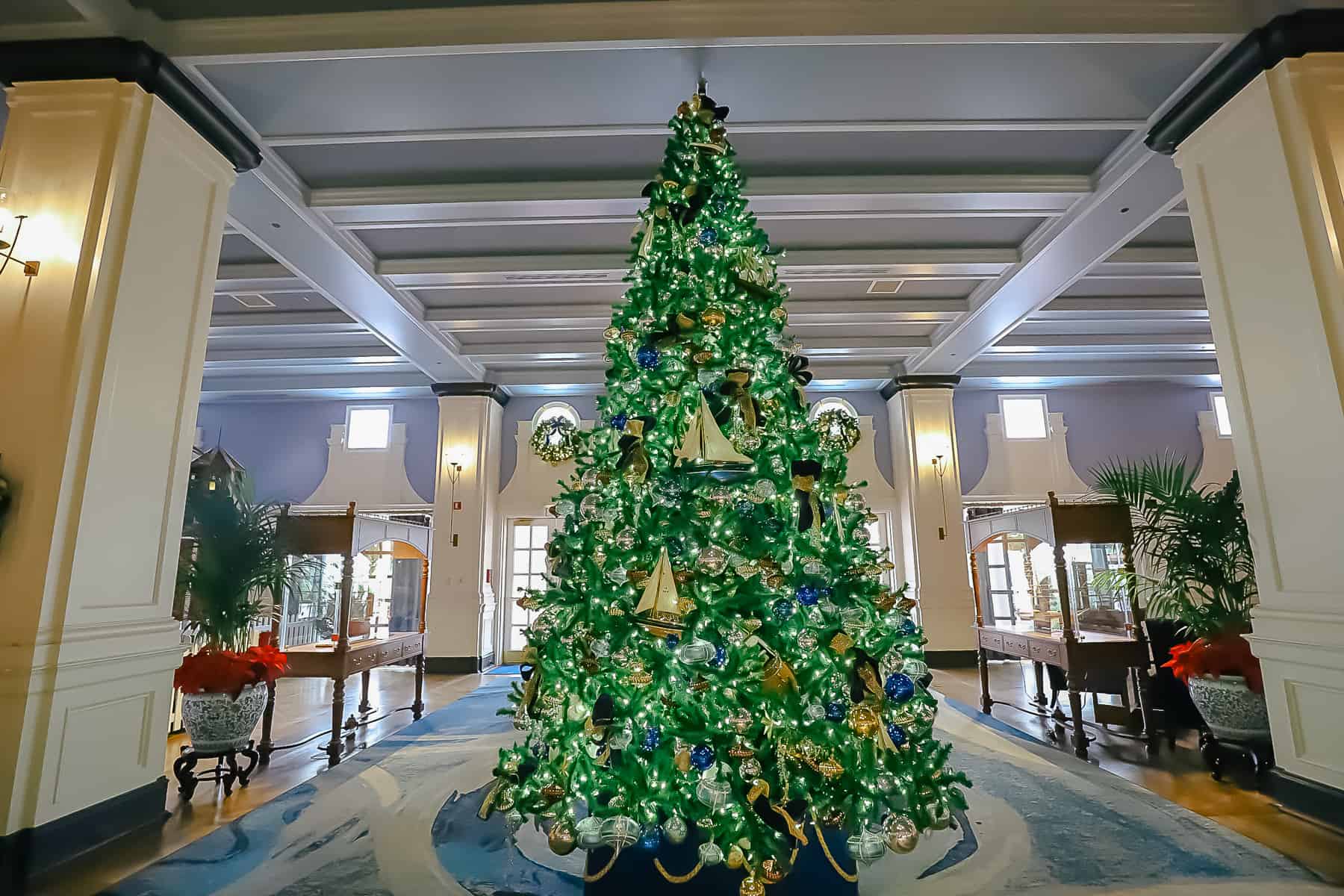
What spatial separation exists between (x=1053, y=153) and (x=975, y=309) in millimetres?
2202

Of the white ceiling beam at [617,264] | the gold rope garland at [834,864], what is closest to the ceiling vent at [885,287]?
the white ceiling beam at [617,264]

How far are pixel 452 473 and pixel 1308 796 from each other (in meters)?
7.83

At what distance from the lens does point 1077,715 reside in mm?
4129

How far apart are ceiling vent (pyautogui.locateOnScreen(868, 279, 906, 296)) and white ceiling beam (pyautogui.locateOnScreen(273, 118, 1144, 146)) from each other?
2117 millimetres

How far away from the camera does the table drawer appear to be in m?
4.26

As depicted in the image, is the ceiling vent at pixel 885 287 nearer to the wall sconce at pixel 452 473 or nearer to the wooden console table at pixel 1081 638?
the wooden console table at pixel 1081 638

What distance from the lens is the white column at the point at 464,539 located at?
7785 mm

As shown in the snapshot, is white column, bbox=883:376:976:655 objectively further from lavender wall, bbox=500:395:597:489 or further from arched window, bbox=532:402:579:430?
arched window, bbox=532:402:579:430

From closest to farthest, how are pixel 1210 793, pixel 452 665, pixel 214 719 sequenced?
pixel 1210 793
pixel 214 719
pixel 452 665

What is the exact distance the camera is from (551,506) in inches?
93.0

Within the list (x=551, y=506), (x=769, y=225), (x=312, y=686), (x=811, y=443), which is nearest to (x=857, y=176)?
(x=769, y=225)

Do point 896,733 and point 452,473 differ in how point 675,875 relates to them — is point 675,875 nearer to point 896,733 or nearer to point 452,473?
point 896,733

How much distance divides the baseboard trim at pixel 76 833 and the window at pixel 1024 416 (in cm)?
938

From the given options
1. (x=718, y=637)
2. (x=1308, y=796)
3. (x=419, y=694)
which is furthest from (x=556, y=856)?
(x=419, y=694)
